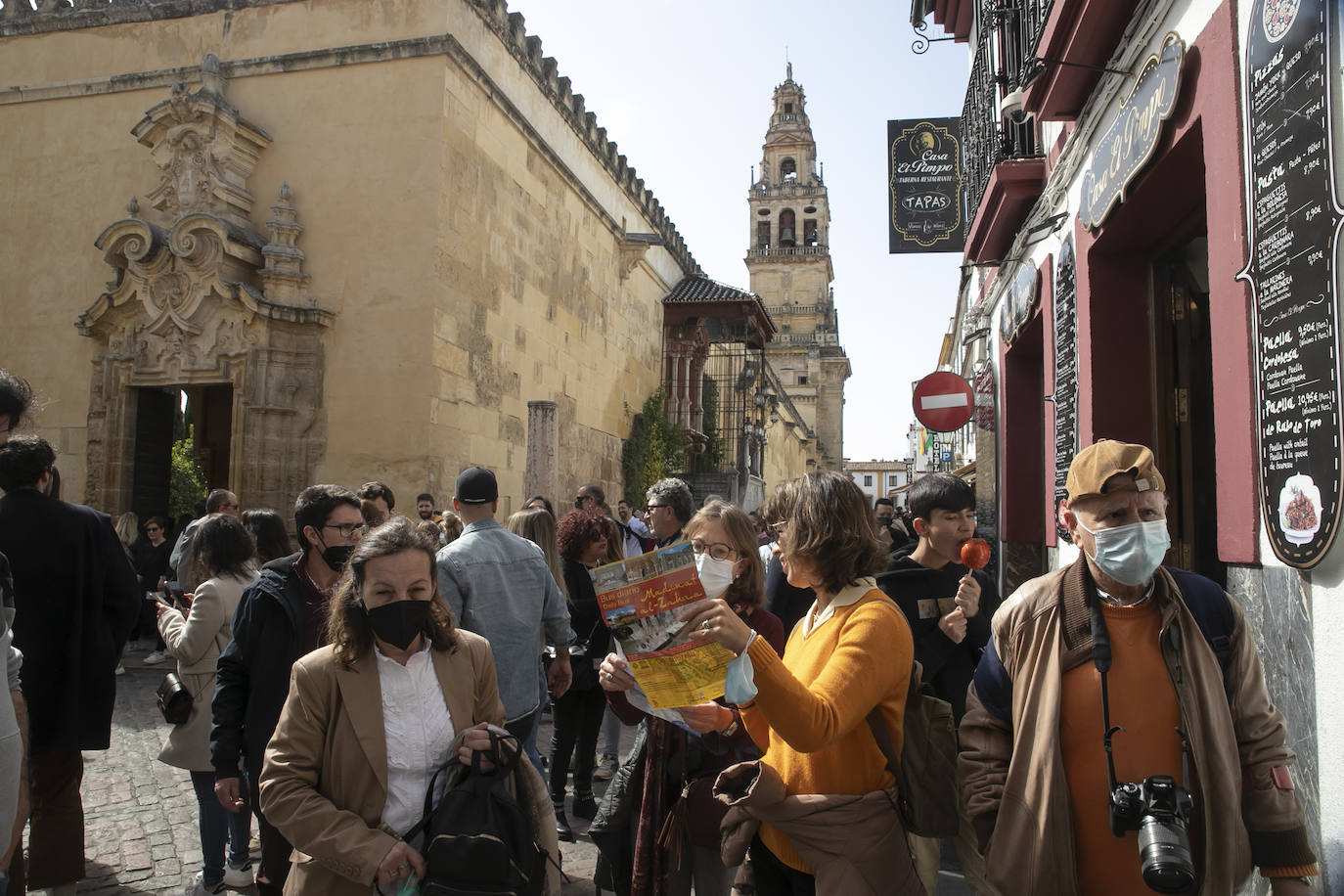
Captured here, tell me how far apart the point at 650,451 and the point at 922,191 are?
7975 mm

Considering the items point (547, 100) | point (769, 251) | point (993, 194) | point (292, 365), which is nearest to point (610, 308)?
point (547, 100)

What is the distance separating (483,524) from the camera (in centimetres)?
425

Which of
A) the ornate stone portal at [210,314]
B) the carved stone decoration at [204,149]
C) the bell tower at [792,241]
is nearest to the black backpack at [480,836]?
the ornate stone portal at [210,314]

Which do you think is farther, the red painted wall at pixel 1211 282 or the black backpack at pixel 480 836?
the red painted wall at pixel 1211 282

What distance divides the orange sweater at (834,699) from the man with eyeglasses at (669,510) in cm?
287

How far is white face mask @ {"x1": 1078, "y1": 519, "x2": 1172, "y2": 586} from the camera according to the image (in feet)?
6.57

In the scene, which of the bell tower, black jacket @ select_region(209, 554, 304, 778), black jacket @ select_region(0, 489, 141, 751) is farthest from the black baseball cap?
the bell tower

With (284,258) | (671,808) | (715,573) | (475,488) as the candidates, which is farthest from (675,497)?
(284,258)

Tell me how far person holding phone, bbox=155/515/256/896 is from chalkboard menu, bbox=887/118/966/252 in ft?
28.5

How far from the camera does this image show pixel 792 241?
47031 mm

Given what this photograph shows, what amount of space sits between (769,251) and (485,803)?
1833 inches

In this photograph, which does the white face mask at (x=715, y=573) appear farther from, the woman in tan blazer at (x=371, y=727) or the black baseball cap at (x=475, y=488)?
the black baseball cap at (x=475, y=488)

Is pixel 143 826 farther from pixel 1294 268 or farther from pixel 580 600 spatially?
pixel 1294 268

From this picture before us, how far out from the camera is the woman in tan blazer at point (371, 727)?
7.42 feet
